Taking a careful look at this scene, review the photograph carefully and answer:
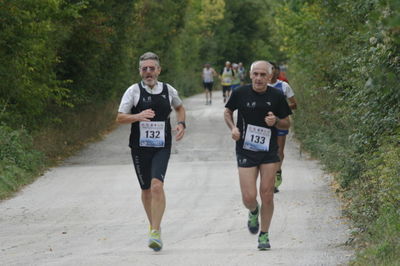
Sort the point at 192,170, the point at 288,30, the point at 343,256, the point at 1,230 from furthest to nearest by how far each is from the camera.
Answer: the point at 288,30 → the point at 192,170 → the point at 1,230 → the point at 343,256

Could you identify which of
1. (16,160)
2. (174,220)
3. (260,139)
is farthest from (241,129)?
(16,160)

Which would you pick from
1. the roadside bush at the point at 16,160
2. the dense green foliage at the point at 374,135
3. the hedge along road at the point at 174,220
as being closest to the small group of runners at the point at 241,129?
the hedge along road at the point at 174,220

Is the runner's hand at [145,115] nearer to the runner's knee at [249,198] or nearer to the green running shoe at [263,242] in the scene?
the runner's knee at [249,198]

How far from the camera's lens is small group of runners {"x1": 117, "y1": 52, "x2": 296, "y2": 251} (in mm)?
9000

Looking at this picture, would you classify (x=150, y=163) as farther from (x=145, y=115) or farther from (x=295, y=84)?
(x=295, y=84)

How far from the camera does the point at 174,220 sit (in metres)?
11.5

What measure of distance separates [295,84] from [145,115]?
1853 cm

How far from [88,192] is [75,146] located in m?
9.06

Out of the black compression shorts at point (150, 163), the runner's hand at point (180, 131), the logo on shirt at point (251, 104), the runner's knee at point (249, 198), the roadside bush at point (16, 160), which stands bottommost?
the roadside bush at point (16, 160)

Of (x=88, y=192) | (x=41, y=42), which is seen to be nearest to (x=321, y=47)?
(x=41, y=42)

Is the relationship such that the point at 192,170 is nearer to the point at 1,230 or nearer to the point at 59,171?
the point at 59,171

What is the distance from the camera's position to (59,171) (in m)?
18.2

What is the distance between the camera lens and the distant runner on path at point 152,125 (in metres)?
9.05

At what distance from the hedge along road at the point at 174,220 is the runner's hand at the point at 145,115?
4.57 feet
